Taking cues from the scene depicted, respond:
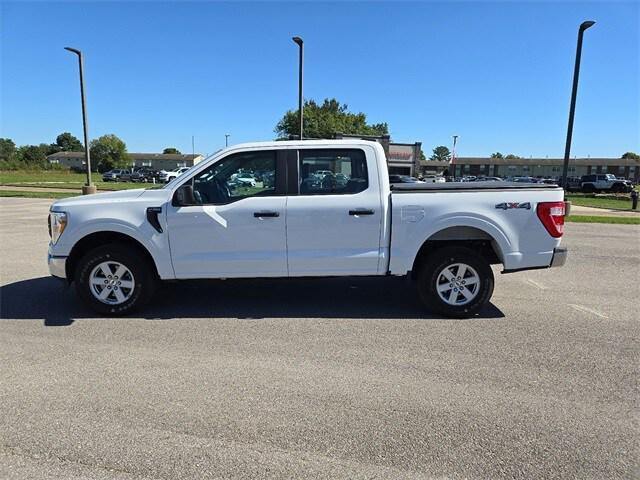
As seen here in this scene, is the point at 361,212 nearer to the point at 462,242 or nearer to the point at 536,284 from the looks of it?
the point at 462,242

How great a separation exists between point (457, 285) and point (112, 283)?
3.89m

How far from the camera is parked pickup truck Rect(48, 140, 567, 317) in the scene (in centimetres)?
486

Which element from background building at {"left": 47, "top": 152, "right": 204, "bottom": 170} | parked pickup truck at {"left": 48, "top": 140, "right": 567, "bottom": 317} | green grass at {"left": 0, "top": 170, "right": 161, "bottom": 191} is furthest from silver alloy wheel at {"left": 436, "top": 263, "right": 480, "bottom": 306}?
background building at {"left": 47, "top": 152, "right": 204, "bottom": 170}

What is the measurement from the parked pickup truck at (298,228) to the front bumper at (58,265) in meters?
0.01

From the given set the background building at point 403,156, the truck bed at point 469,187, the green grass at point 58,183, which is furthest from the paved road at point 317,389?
the background building at point 403,156

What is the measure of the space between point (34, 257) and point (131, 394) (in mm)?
6408

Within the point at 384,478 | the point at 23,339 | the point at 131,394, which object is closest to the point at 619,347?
the point at 384,478

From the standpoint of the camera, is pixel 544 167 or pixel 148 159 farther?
pixel 148 159

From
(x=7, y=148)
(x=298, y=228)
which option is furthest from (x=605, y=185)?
A: (x=7, y=148)

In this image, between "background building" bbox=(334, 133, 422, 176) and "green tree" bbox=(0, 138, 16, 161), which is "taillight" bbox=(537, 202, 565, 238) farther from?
"green tree" bbox=(0, 138, 16, 161)

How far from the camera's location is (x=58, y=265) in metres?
4.95

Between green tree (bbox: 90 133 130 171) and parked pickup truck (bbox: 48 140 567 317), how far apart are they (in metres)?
110

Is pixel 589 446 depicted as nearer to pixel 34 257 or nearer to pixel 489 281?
pixel 489 281

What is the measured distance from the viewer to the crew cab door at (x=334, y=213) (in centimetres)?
488
